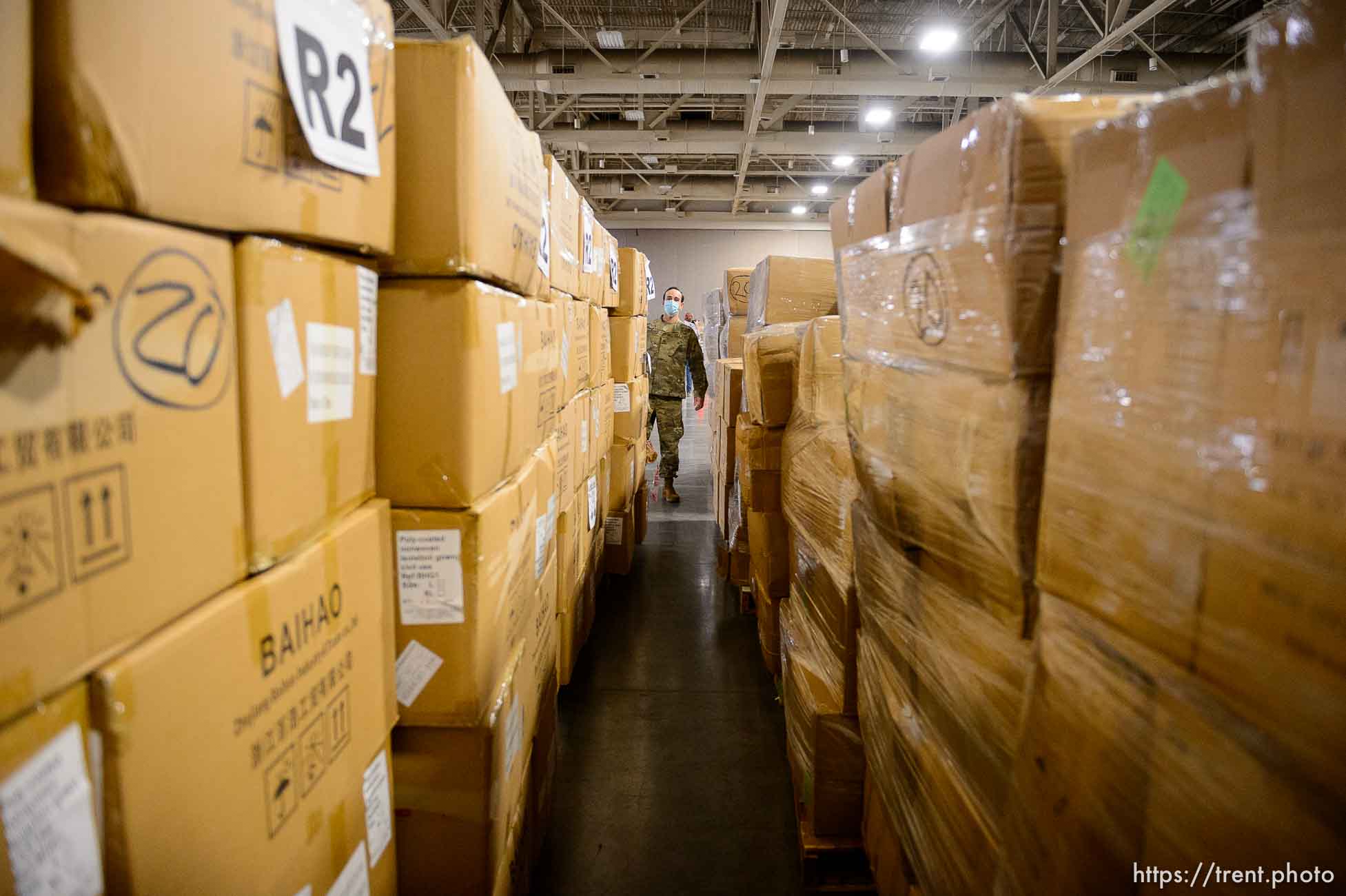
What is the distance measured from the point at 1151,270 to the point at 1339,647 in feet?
1.26

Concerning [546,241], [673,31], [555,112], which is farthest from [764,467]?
[555,112]

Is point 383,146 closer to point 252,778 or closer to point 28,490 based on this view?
point 28,490

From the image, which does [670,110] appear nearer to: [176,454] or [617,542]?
[617,542]

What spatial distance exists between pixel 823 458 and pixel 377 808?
1.48m

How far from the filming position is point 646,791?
2.43 meters

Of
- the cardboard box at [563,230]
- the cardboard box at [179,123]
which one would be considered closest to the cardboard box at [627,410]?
the cardboard box at [563,230]

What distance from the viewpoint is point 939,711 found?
3.92 feet

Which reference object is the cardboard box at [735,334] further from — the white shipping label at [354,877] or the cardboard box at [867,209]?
the white shipping label at [354,877]

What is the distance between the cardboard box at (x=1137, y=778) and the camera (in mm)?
550

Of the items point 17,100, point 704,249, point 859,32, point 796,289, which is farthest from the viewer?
point 704,249

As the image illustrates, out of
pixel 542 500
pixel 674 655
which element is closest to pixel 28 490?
pixel 542 500

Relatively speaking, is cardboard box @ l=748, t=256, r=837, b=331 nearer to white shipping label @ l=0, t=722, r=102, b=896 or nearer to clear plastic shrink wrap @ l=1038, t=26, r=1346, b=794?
clear plastic shrink wrap @ l=1038, t=26, r=1346, b=794

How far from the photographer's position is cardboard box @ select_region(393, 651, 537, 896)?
1.34m

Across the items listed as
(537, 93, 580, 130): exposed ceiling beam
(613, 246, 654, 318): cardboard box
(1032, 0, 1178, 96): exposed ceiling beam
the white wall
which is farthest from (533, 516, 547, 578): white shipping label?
the white wall
